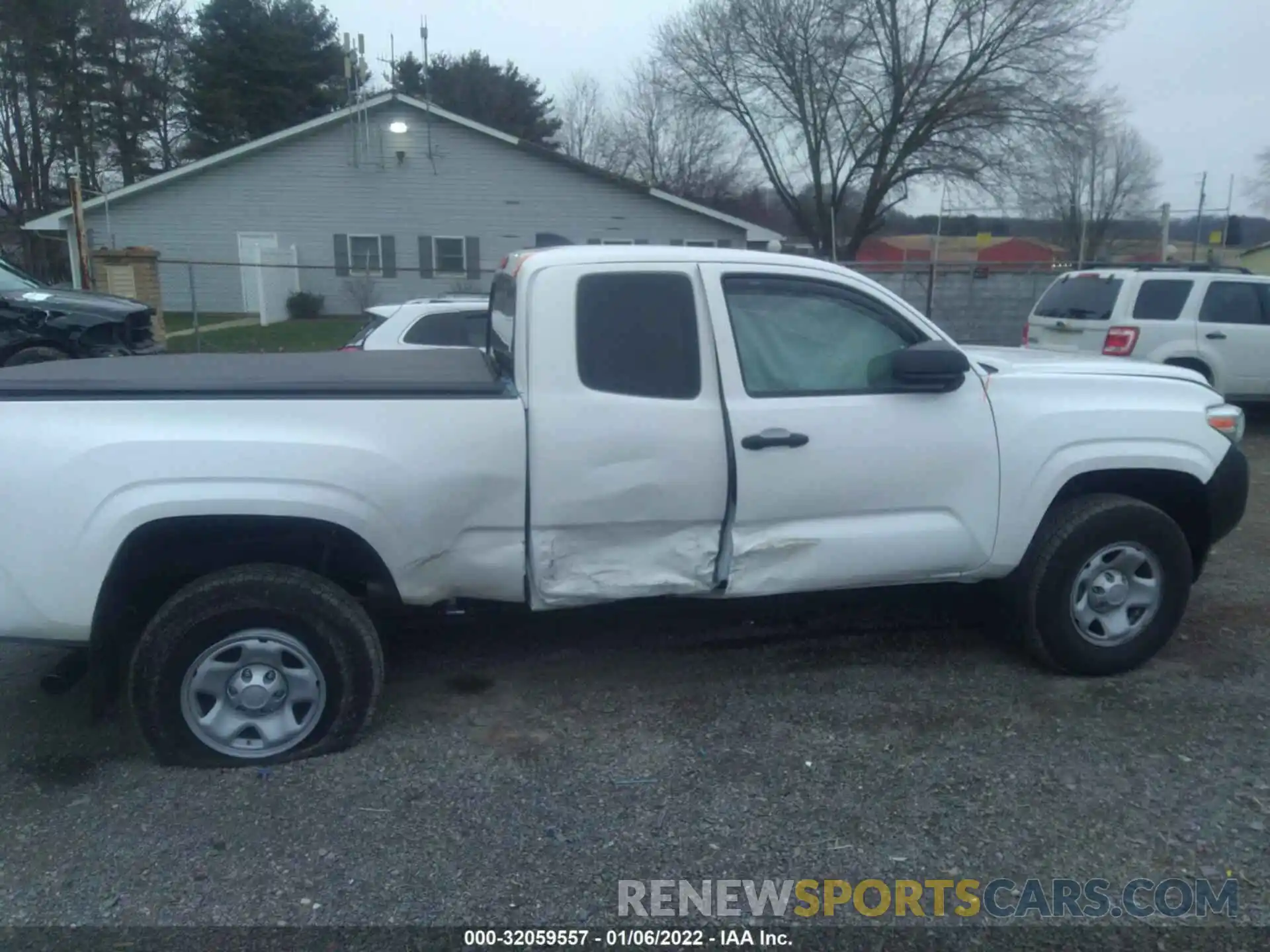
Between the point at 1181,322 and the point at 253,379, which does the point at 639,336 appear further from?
the point at 1181,322

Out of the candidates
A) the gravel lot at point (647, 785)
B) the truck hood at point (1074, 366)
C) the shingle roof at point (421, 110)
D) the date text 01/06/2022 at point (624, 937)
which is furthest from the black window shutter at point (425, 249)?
the date text 01/06/2022 at point (624, 937)

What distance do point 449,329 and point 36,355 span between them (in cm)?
629

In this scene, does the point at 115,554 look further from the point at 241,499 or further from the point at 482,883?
the point at 482,883

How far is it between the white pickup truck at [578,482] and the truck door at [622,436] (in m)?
0.01

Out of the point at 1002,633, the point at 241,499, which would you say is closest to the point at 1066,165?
the point at 1002,633

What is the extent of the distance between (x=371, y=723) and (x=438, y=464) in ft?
3.55

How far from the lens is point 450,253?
93.6 feet

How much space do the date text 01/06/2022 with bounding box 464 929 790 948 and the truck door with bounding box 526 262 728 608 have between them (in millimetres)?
1403

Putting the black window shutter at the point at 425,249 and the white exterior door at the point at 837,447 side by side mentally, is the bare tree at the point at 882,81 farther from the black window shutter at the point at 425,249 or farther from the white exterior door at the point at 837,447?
the white exterior door at the point at 837,447

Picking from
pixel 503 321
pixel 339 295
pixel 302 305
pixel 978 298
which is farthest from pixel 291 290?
pixel 503 321

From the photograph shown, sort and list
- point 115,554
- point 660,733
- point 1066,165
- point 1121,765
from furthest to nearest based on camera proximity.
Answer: point 1066,165 → point 660,733 → point 1121,765 → point 115,554

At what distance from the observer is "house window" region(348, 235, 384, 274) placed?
28406mm

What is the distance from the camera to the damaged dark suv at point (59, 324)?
489 inches

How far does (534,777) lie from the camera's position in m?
3.96
